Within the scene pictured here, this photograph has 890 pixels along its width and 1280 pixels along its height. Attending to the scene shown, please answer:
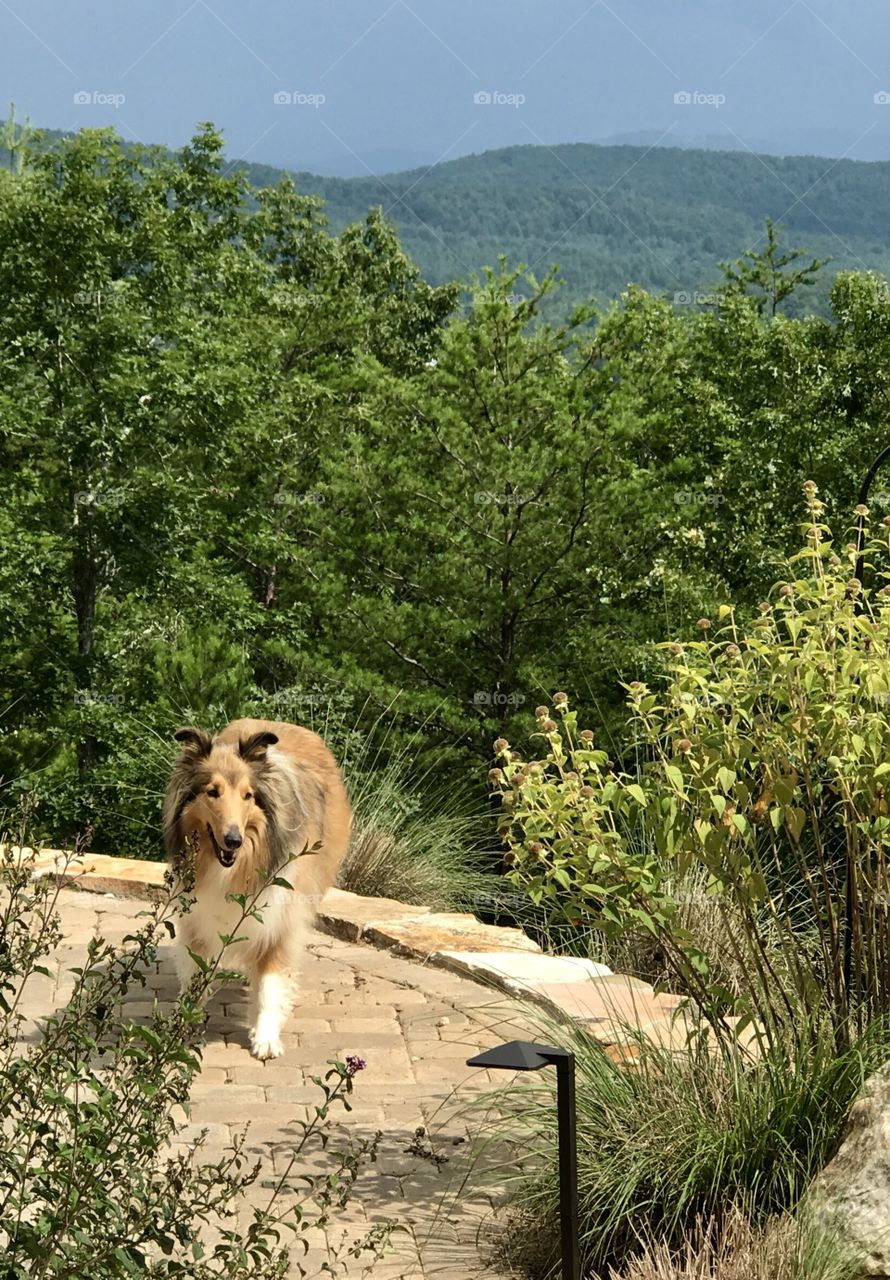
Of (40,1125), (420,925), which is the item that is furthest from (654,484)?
(40,1125)

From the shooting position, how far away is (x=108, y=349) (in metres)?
15.5

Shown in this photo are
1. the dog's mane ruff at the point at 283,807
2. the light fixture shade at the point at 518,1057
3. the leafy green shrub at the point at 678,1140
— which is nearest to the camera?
the light fixture shade at the point at 518,1057

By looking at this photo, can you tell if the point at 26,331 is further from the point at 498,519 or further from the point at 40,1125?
the point at 40,1125

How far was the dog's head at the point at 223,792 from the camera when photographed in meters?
5.71

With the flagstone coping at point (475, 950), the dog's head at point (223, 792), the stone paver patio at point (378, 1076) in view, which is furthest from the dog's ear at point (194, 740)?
the stone paver patio at point (378, 1076)

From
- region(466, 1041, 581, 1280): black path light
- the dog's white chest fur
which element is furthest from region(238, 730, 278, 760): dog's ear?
region(466, 1041, 581, 1280): black path light

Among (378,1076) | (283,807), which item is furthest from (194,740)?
(378,1076)

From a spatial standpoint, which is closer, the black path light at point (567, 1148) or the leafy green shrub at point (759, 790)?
the black path light at point (567, 1148)

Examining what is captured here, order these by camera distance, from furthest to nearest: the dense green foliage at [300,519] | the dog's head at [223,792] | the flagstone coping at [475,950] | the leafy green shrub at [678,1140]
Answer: the dense green foliage at [300,519] < the dog's head at [223,792] < the flagstone coping at [475,950] < the leafy green shrub at [678,1140]

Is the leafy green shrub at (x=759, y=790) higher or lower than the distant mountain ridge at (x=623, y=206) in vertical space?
lower

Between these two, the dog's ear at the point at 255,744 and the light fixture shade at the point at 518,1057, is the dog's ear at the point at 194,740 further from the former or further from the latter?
the light fixture shade at the point at 518,1057

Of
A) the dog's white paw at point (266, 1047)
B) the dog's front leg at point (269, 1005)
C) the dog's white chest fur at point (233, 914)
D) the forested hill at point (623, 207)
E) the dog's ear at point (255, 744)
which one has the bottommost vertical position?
the dog's white paw at point (266, 1047)

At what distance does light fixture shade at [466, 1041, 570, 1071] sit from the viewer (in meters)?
3.05

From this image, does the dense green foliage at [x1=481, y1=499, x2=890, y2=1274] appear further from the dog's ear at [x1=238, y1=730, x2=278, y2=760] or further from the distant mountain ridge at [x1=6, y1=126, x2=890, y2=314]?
the distant mountain ridge at [x1=6, y1=126, x2=890, y2=314]
